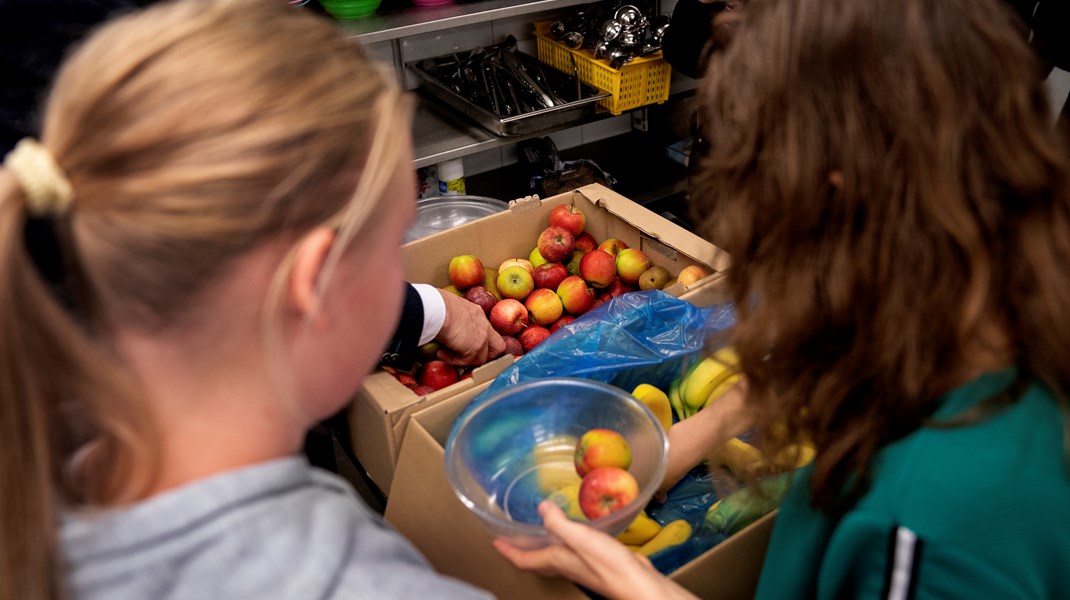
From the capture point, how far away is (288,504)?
681 millimetres

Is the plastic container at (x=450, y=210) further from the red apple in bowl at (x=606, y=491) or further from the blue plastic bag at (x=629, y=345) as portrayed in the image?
the red apple in bowl at (x=606, y=491)

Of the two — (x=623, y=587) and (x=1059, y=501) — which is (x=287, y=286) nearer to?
(x=623, y=587)

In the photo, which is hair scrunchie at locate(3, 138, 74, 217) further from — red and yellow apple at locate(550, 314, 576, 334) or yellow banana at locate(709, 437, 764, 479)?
red and yellow apple at locate(550, 314, 576, 334)

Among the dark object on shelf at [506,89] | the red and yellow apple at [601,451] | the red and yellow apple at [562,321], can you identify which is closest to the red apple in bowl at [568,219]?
the red and yellow apple at [562,321]

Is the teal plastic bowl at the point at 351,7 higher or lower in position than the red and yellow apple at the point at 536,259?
higher

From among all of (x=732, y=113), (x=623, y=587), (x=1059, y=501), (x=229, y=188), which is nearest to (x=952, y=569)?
(x=1059, y=501)

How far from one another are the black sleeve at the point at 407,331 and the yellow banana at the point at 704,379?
49cm

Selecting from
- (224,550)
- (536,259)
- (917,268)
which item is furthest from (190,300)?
(536,259)

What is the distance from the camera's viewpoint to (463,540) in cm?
112

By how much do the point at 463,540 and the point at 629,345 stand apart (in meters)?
0.49

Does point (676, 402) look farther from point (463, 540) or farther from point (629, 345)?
point (463, 540)

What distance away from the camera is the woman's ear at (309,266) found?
2.09 ft

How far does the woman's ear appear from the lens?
637 millimetres

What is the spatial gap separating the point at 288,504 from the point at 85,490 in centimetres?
18
